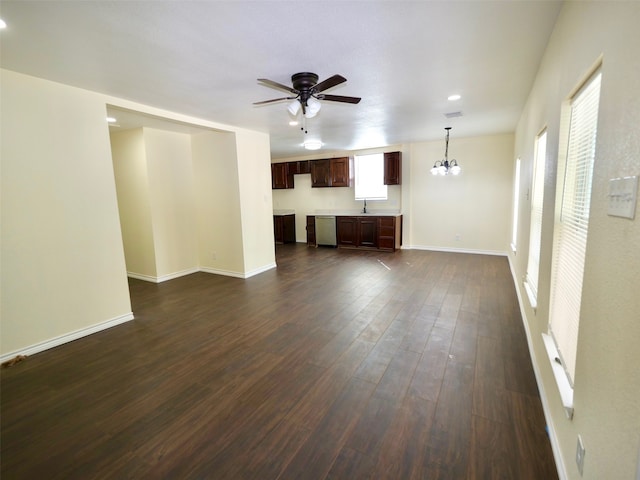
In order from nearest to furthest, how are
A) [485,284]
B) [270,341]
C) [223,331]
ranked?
[270,341] → [223,331] → [485,284]

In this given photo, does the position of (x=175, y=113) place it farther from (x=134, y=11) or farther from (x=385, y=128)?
(x=385, y=128)

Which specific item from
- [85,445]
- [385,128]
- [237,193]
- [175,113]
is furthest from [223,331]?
[385,128]

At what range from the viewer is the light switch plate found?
83 centimetres

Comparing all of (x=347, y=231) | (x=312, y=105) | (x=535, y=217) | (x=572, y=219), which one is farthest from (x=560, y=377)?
(x=347, y=231)

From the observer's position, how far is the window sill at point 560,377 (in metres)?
1.37

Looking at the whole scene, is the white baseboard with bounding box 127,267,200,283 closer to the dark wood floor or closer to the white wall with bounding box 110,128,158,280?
the white wall with bounding box 110,128,158,280

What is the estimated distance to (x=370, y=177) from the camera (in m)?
7.57

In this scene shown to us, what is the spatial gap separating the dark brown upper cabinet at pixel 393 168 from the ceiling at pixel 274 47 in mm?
3186

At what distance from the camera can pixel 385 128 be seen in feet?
16.9

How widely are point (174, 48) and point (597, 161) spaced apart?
2.69m

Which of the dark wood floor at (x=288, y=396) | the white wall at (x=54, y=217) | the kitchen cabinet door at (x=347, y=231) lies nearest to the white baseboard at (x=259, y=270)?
the dark wood floor at (x=288, y=396)

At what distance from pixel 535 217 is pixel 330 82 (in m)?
2.39

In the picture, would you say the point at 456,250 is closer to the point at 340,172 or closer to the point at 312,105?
the point at 340,172

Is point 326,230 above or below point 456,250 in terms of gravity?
above
